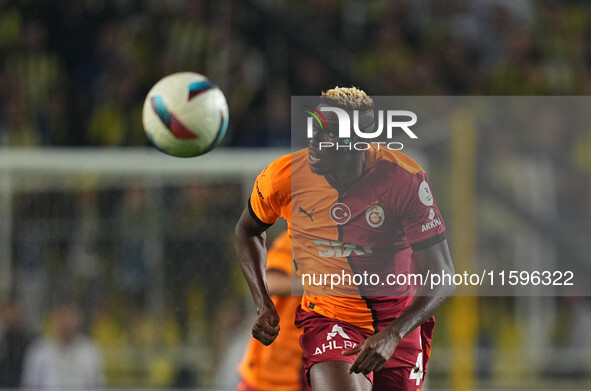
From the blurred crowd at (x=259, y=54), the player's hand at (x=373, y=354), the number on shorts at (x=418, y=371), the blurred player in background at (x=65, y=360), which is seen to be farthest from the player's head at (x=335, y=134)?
the blurred crowd at (x=259, y=54)

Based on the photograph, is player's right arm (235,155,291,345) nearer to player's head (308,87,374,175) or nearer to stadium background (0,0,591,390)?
player's head (308,87,374,175)

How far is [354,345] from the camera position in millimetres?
3646

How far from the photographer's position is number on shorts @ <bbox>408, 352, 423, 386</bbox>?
3778mm

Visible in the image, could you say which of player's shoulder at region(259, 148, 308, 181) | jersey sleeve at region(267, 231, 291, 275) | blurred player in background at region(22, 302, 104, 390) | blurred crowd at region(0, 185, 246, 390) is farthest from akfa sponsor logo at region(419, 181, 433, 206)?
blurred player in background at region(22, 302, 104, 390)

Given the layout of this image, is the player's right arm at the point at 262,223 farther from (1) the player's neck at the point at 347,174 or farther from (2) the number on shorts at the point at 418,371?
(2) the number on shorts at the point at 418,371

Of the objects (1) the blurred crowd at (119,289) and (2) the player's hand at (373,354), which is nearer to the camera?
(2) the player's hand at (373,354)

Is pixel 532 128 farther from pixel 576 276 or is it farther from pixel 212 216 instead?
pixel 212 216

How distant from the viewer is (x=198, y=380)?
285 inches

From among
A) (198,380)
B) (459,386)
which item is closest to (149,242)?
(198,380)

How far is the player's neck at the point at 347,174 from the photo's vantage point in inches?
Answer: 148

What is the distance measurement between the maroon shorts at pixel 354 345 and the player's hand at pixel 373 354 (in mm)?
237

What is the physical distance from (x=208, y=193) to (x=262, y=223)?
3.93m

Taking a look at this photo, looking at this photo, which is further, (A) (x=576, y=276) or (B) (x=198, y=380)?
(A) (x=576, y=276)

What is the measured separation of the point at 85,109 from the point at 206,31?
179 centimetres
